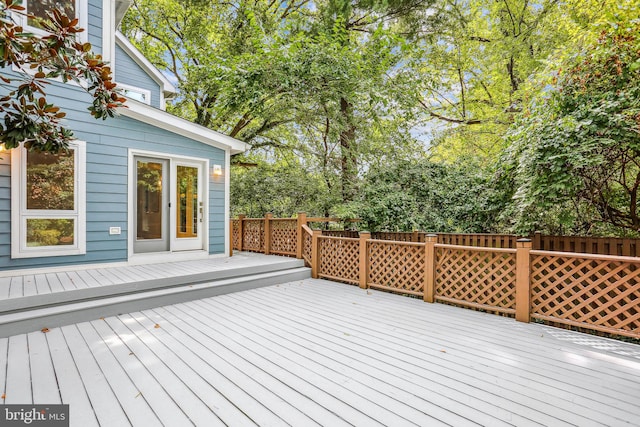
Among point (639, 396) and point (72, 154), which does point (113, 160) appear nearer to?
point (72, 154)

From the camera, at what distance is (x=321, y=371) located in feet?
8.04

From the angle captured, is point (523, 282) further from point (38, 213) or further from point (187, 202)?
point (38, 213)

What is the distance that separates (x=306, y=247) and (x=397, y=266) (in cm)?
219

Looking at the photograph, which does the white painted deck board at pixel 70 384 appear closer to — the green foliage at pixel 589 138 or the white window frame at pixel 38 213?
the white window frame at pixel 38 213

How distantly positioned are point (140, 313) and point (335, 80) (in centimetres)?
656

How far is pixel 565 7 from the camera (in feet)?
25.3

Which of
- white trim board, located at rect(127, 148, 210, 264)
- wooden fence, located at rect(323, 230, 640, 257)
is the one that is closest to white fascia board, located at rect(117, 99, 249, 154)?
white trim board, located at rect(127, 148, 210, 264)

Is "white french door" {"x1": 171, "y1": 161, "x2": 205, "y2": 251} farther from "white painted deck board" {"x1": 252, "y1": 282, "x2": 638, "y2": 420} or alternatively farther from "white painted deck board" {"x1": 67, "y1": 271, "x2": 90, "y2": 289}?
"white painted deck board" {"x1": 252, "y1": 282, "x2": 638, "y2": 420}

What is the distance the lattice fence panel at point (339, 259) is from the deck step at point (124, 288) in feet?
2.83

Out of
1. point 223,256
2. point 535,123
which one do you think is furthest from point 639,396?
point 223,256

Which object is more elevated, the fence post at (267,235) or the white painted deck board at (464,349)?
the fence post at (267,235)

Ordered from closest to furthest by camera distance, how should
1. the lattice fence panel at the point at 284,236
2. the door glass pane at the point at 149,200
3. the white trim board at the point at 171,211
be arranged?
the white trim board at the point at 171,211 → the door glass pane at the point at 149,200 → the lattice fence panel at the point at 284,236

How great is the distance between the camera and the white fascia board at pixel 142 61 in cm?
727

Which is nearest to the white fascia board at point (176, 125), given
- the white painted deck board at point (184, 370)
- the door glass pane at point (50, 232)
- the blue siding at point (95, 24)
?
the blue siding at point (95, 24)
